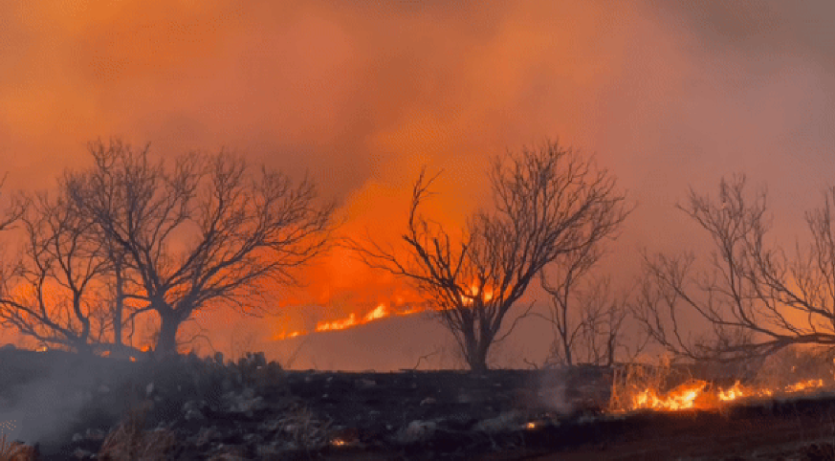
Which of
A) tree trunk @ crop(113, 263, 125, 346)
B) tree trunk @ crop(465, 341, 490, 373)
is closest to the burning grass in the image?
tree trunk @ crop(465, 341, 490, 373)

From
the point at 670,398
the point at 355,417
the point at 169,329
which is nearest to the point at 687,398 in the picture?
the point at 670,398

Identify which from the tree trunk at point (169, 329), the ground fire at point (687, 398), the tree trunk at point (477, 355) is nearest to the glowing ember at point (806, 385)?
the ground fire at point (687, 398)

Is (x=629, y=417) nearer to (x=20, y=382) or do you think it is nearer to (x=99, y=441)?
(x=99, y=441)

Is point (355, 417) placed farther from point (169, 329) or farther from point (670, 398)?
point (169, 329)

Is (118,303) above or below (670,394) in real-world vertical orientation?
above

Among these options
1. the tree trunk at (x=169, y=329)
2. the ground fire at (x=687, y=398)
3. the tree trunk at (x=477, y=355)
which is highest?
the tree trunk at (x=169, y=329)

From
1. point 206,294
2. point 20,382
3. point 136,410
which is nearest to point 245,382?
point 136,410

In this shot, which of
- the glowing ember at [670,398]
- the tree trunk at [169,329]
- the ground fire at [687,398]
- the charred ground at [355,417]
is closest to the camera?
Result: the charred ground at [355,417]

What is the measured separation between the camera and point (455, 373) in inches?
765

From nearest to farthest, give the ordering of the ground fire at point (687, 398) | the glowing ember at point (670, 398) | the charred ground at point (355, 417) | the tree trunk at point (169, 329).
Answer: the charred ground at point (355, 417) → the ground fire at point (687, 398) → the glowing ember at point (670, 398) → the tree trunk at point (169, 329)

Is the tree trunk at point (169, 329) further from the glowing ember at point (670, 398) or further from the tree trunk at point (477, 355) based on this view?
the glowing ember at point (670, 398)

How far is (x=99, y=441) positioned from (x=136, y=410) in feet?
3.29

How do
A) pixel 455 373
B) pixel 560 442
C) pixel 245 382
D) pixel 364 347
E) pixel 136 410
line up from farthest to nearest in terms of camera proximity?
pixel 364 347, pixel 455 373, pixel 245 382, pixel 136 410, pixel 560 442

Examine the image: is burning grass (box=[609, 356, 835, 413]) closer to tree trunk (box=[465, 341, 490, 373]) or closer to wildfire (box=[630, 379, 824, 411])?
wildfire (box=[630, 379, 824, 411])
